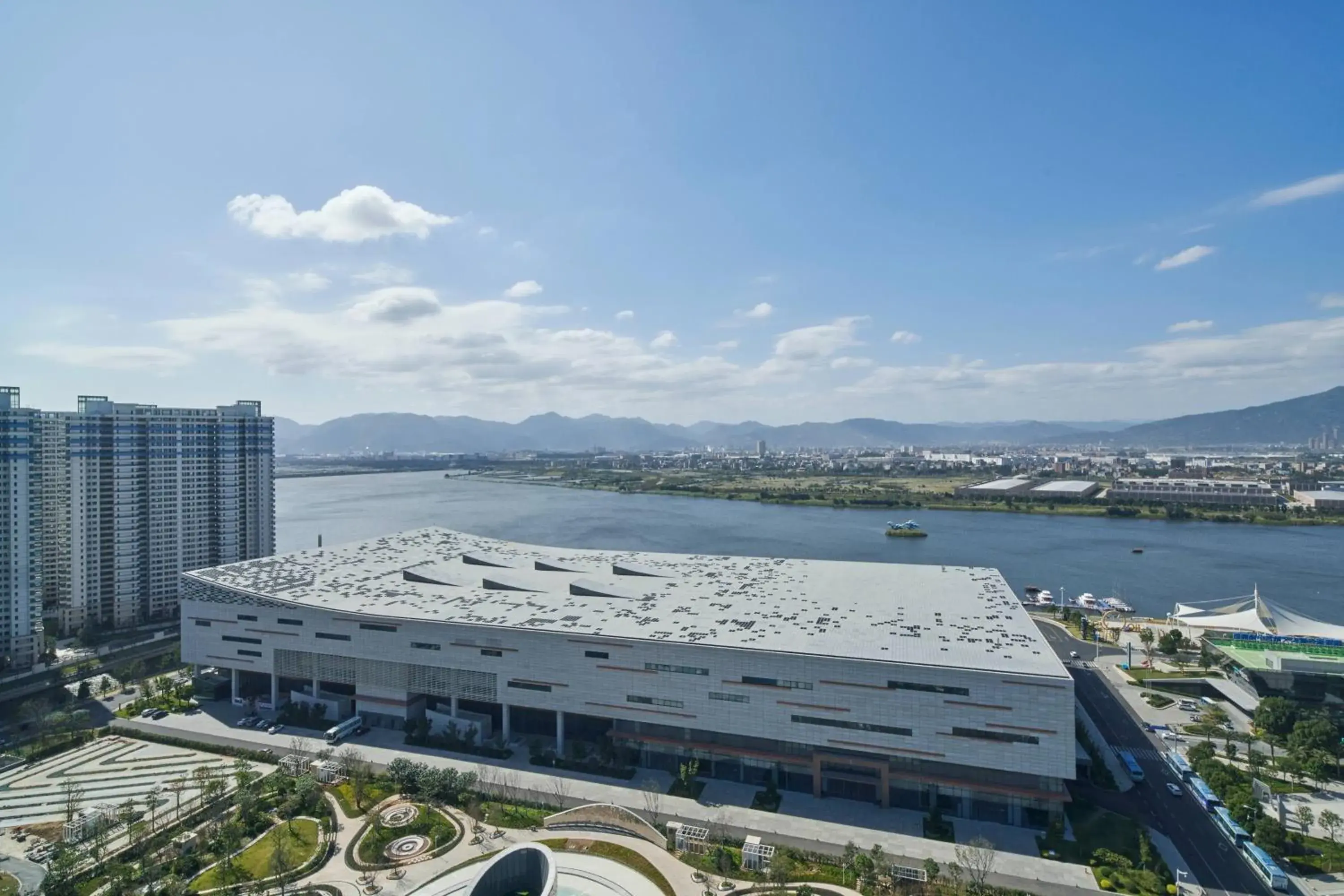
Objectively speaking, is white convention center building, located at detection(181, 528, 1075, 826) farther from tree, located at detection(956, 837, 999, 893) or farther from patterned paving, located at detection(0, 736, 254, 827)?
patterned paving, located at detection(0, 736, 254, 827)

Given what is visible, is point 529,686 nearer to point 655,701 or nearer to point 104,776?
point 655,701

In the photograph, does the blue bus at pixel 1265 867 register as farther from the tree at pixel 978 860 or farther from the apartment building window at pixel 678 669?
the apartment building window at pixel 678 669

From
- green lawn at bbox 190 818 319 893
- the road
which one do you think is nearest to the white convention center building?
the road

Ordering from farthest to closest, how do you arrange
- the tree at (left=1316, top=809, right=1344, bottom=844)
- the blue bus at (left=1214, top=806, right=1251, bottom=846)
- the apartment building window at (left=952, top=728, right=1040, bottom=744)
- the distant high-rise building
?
1. the distant high-rise building
2. the apartment building window at (left=952, top=728, right=1040, bottom=744)
3. the tree at (left=1316, top=809, right=1344, bottom=844)
4. the blue bus at (left=1214, top=806, right=1251, bottom=846)

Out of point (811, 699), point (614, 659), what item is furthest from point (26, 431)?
point (811, 699)

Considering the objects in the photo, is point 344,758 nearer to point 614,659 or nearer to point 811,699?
point 614,659

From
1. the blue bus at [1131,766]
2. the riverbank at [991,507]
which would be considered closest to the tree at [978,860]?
the blue bus at [1131,766]

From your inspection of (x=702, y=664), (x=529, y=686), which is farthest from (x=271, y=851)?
(x=702, y=664)
